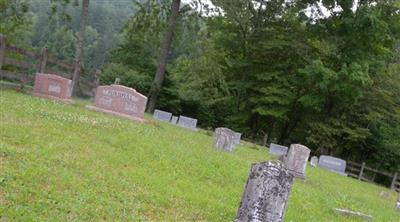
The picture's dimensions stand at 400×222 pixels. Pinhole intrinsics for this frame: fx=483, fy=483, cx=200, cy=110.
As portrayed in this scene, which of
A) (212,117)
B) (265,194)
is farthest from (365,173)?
(265,194)

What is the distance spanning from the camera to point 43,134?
10250 mm

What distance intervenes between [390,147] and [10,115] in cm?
2592

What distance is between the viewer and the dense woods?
3083 cm

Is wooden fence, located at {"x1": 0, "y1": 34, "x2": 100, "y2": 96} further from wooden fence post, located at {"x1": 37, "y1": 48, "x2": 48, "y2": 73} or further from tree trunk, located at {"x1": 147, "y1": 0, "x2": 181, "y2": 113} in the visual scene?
tree trunk, located at {"x1": 147, "y1": 0, "x2": 181, "y2": 113}

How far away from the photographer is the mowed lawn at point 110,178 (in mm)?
6469

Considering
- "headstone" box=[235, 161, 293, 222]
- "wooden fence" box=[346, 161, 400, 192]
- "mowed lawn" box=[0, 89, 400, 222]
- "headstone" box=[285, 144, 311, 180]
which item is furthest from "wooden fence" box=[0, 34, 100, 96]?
"wooden fence" box=[346, 161, 400, 192]

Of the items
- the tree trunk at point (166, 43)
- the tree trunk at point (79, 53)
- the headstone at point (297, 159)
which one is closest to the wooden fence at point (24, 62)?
the tree trunk at point (79, 53)

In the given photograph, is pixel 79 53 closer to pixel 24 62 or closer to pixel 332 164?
pixel 24 62

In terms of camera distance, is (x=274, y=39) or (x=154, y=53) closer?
(x=274, y=39)

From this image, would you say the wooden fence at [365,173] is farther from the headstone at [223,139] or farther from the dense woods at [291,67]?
the headstone at [223,139]

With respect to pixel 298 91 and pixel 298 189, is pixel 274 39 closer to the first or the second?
pixel 298 91

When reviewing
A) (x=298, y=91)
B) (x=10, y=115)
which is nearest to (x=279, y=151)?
(x=298, y=91)

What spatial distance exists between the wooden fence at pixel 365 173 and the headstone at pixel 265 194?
25.9 meters

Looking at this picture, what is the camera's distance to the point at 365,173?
3481 cm
